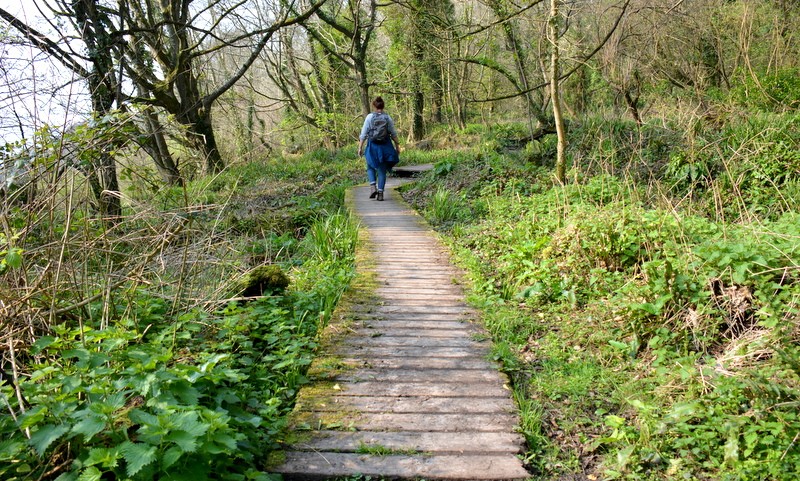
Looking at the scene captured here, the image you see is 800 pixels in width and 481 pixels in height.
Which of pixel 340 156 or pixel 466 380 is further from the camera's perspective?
pixel 340 156

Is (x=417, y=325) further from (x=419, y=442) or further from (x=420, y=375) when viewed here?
(x=419, y=442)

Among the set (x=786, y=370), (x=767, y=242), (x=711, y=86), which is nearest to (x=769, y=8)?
(x=711, y=86)

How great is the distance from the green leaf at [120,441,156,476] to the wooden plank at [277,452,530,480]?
2.76 ft

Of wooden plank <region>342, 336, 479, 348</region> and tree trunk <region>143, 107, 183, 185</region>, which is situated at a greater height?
tree trunk <region>143, 107, 183, 185</region>

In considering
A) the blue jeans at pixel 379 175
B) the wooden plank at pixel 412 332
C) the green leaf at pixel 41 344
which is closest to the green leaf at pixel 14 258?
the green leaf at pixel 41 344

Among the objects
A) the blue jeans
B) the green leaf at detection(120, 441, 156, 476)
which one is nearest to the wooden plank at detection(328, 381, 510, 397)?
the green leaf at detection(120, 441, 156, 476)

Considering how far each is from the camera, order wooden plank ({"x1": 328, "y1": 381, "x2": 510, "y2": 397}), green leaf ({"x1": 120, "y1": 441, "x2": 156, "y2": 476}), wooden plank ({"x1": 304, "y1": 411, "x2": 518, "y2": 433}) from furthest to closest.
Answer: wooden plank ({"x1": 328, "y1": 381, "x2": 510, "y2": 397}) < wooden plank ({"x1": 304, "y1": 411, "x2": 518, "y2": 433}) < green leaf ({"x1": 120, "y1": 441, "x2": 156, "y2": 476})

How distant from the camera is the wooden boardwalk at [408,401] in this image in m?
2.92

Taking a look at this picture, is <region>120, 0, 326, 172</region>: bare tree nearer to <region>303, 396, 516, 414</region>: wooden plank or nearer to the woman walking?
the woman walking

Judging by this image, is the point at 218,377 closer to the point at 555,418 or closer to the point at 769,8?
the point at 555,418

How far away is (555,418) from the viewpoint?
11.4 ft

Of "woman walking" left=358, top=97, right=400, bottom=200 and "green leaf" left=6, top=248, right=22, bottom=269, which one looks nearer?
"green leaf" left=6, top=248, right=22, bottom=269

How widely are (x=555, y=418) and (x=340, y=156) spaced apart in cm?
1616

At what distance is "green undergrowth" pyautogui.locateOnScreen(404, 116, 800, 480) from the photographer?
292 centimetres
